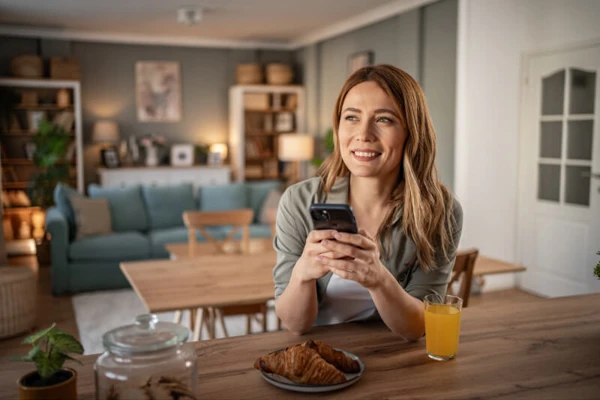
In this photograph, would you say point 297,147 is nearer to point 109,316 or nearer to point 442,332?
point 109,316

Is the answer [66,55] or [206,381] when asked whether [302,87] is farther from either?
[206,381]

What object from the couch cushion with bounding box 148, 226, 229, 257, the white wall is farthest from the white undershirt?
the couch cushion with bounding box 148, 226, 229, 257

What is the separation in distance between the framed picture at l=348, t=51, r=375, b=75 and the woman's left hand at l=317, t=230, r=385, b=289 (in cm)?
559

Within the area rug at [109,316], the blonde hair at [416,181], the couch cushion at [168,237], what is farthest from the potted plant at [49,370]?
the couch cushion at [168,237]

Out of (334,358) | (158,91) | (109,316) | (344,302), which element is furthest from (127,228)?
(334,358)

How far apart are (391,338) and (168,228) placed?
502cm

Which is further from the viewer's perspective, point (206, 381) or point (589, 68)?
point (589, 68)

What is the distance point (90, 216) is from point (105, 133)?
7.23ft

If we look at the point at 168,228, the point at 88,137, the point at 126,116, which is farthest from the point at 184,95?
the point at 168,228

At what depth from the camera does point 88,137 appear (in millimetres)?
7809

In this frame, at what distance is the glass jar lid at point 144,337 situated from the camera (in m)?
0.87

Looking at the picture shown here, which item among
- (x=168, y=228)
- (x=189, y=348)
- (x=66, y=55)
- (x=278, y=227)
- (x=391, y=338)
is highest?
(x=66, y=55)

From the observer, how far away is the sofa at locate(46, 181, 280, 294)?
516cm

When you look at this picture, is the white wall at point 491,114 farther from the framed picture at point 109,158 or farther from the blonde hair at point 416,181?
the framed picture at point 109,158
